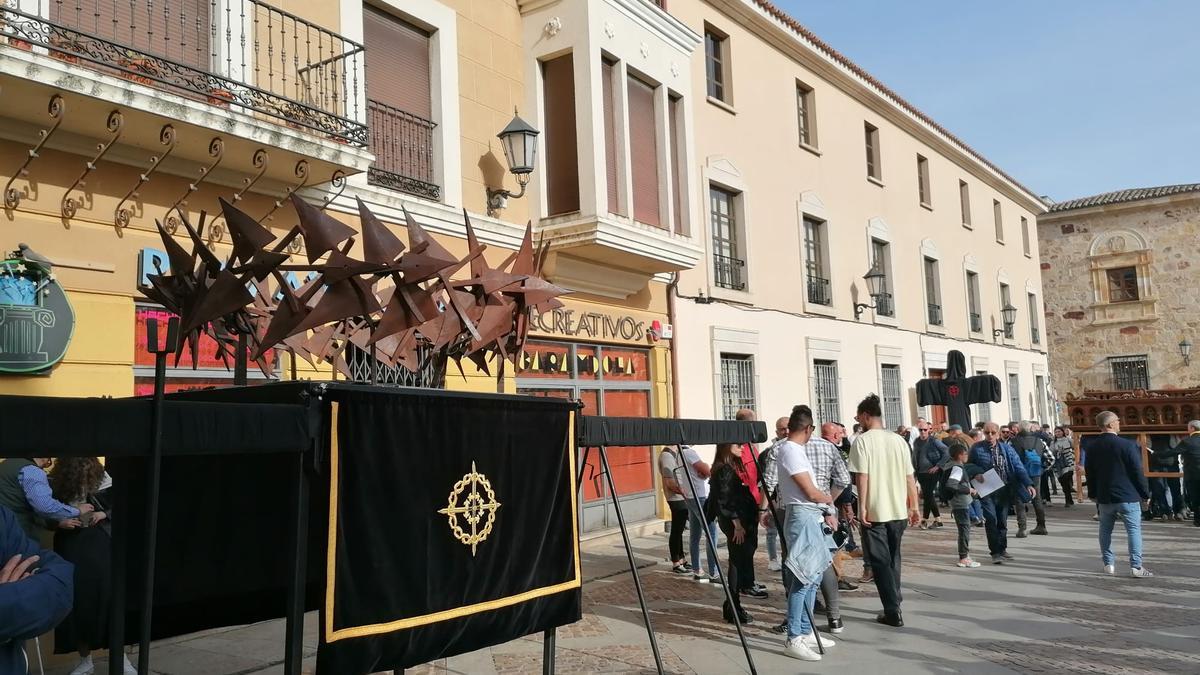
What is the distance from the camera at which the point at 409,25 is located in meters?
10.9

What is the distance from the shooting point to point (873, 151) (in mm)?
21391

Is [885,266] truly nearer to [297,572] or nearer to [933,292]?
[933,292]

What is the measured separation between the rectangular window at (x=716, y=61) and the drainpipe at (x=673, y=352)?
3949 millimetres

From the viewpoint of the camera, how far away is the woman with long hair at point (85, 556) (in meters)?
5.57

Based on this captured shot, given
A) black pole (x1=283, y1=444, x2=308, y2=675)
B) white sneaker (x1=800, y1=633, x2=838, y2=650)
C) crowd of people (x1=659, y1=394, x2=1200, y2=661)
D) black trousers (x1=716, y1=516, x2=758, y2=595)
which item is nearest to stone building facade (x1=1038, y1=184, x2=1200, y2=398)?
crowd of people (x1=659, y1=394, x2=1200, y2=661)

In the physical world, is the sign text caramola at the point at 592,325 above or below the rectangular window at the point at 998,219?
below

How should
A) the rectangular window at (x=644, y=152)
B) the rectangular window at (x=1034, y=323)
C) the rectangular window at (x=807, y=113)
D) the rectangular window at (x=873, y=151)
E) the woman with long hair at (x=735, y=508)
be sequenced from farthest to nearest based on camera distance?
the rectangular window at (x=1034, y=323) → the rectangular window at (x=873, y=151) → the rectangular window at (x=807, y=113) → the rectangular window at (x=644, y=152) → the woman with long hair at (x=735, y=508)

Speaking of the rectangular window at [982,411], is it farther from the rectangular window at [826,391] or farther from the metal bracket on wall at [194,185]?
the metal bracket on wall at [194,185]

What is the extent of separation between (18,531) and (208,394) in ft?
3.56

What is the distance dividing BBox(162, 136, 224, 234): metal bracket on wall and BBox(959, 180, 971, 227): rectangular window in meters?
23.4

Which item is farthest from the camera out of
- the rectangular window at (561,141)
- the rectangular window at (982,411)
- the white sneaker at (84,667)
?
the rectangular window at (982,411)

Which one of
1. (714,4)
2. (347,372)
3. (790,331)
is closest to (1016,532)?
(790,331)

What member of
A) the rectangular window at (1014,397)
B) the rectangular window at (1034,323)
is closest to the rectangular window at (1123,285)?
the rectangular window at (1034,323)

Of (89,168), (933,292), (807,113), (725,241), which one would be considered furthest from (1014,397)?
(89,168)
